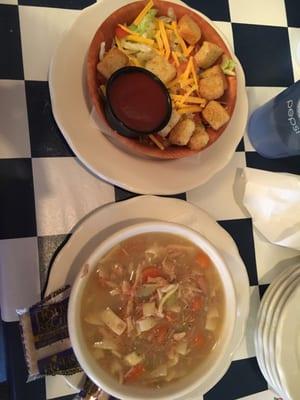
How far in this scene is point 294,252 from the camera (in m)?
1.61

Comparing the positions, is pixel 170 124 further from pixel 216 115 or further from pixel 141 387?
pixel 141 387

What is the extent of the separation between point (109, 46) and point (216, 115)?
0.35 m

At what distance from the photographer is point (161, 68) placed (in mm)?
1313

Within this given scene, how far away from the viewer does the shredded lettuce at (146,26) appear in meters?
1.32

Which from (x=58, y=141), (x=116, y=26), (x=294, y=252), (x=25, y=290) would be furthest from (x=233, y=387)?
(x=116, y=26)

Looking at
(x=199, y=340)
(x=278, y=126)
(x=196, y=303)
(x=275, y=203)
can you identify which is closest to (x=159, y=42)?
(x=278, y=126)

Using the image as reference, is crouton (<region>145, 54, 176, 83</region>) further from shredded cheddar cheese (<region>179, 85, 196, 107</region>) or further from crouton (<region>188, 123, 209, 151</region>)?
crouton (<region>188, 123, 209, 151</region>)

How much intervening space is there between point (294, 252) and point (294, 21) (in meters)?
0.81

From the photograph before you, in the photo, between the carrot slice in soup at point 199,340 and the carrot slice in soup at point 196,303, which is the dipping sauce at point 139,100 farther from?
the carrot slice in soup at point 199,340

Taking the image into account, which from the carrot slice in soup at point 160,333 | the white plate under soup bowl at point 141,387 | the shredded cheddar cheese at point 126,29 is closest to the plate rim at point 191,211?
the white plate under soup bowl at point 141,387

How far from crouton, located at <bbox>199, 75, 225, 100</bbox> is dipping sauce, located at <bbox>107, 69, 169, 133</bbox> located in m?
0.12

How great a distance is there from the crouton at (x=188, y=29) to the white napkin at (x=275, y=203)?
441mm

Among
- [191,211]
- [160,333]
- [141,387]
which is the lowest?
[141,387]

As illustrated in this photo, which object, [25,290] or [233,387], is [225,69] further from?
[233,387]
